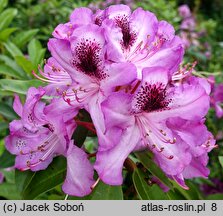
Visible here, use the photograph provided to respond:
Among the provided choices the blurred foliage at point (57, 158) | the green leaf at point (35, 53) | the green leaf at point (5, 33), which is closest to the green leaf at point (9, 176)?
the blurred foliage at point (57, 158)

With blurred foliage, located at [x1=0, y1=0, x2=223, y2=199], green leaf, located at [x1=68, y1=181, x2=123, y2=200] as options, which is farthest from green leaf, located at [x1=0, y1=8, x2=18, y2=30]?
green leaf, located at [x1=68, y1=181, x2=123, y2=200]

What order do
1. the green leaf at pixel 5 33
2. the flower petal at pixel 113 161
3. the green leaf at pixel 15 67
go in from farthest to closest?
the green leaf at pixel 5 33
the green leaf at pixel 15 67
the flower petal at pixel 113 161

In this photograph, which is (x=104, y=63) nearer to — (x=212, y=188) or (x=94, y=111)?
(x=94, y=111)

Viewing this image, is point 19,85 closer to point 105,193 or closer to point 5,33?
point 105,193

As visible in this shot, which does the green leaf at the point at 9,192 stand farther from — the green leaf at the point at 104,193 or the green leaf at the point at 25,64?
the green leaf at the point at 104,193

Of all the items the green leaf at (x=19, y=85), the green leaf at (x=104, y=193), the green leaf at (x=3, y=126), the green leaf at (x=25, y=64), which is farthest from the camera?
the green leaf at (x=25, y=64)

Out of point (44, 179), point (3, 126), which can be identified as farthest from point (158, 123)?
point (3, 126)
